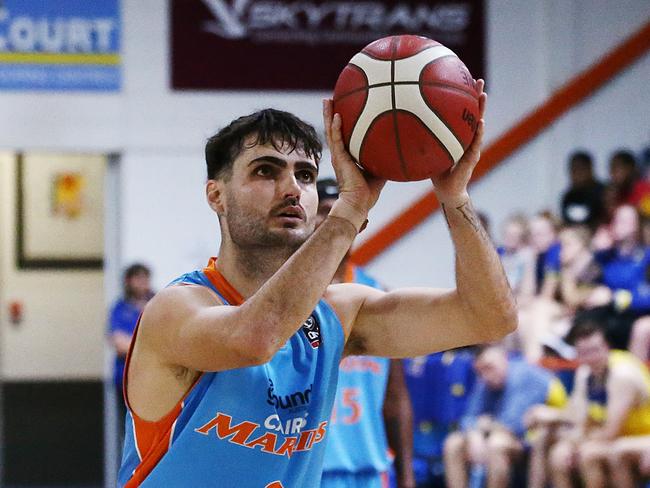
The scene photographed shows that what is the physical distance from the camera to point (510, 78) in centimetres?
1124

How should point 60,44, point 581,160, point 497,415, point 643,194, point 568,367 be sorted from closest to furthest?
point 568,367 → point 497,415 → point 643,194 → point 581,160 → point 60,44

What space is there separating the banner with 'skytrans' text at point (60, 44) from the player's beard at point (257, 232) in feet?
25.5

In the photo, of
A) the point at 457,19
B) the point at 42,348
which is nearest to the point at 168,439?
the point at 457,19

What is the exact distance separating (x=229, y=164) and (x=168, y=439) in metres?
0.75

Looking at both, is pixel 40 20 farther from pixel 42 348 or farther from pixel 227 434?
pixel 227 434

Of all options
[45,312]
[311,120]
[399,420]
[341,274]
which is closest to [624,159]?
[311,120]

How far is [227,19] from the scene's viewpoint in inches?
431

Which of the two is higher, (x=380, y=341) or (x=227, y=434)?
(x=380, y=341)

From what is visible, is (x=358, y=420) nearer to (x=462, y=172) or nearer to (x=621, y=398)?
(x=621, y=398)

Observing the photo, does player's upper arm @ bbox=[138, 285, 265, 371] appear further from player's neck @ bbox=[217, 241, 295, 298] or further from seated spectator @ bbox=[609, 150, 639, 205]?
seated spectator @ bbox=[609, 150, 639, 205]

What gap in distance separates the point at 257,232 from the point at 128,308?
6.81 metres

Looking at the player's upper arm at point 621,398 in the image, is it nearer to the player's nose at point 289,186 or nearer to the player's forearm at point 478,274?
the player's forearm at point 478,274

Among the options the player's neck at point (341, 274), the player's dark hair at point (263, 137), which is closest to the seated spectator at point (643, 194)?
the player's neck at point (341, 274)

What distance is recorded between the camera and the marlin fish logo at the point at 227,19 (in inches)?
430
